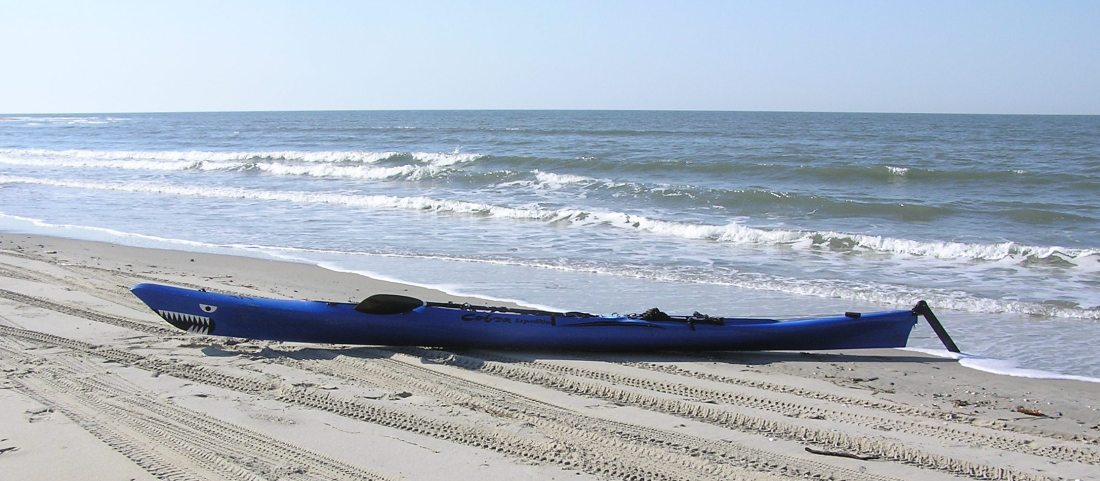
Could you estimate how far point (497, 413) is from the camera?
491cm

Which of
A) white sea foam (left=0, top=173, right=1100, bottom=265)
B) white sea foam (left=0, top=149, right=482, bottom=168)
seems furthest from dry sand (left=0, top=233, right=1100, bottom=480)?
white sea foam (left=0, top=149, right=482, bottom=168)

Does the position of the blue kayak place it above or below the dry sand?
above

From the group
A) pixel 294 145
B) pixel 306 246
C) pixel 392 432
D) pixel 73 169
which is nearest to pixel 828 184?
pixel 306 246

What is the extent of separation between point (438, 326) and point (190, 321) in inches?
66.9

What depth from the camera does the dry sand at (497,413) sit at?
4160 mm

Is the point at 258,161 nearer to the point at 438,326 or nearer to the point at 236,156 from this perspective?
the point at 236,156

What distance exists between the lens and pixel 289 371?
570 cm

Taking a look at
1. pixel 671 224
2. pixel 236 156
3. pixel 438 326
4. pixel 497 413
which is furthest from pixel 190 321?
pixel 236 156

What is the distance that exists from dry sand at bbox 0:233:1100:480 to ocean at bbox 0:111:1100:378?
1556 mm

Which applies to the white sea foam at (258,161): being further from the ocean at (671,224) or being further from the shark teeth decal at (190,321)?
the shark teeth decal at (190,321)

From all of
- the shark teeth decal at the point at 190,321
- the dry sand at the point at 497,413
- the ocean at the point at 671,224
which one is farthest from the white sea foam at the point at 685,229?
the shark teeth decal at the point at 190,321

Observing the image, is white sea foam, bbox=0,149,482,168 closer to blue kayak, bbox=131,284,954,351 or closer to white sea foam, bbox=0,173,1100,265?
white sea foam, bbox=0,173,1100,265

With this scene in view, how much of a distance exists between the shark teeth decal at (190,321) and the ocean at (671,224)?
284cm

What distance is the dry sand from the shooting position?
164 inches
